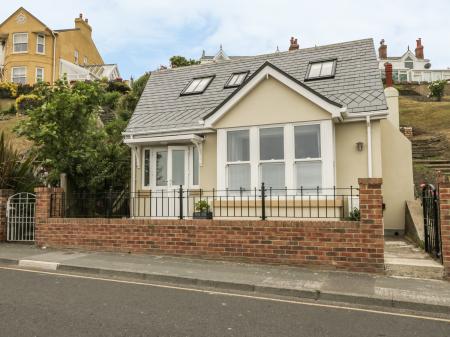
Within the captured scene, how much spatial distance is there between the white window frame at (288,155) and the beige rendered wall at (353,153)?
27.7 inches

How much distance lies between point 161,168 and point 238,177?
10.6ft

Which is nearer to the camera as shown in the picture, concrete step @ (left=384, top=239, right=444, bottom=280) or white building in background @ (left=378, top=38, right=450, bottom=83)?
concrete step @ (left=384, top=239, right=444, bottom=280)

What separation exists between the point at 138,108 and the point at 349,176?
8128 millimetres

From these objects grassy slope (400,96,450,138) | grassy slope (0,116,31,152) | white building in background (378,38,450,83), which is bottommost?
grassy slope (0,116,31,152)

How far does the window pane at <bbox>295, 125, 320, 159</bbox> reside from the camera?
10219mm

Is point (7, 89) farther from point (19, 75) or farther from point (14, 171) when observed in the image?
point (14, 171)

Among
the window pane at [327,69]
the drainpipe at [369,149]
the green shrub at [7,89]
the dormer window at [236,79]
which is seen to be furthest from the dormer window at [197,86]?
the green shrub at [7,89]

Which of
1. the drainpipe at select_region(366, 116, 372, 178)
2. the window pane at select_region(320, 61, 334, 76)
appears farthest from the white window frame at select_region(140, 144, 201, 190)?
the drainpipe at select_region(366, 116, 372, 178)

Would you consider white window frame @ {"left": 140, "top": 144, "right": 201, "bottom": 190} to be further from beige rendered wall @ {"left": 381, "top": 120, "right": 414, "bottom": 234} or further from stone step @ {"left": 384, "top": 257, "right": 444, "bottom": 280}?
stone step @ {"left": 384, "top": 257, "right": 444, "bottom": 280}

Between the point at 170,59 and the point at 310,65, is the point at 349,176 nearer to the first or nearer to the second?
the point at 310,65

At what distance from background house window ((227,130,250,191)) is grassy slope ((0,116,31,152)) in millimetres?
12247

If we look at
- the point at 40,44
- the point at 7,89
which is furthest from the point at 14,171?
the point at 40,44

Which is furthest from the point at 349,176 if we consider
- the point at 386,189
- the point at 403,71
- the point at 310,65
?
the point at 403,71

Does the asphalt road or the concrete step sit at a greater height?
the concrete step
